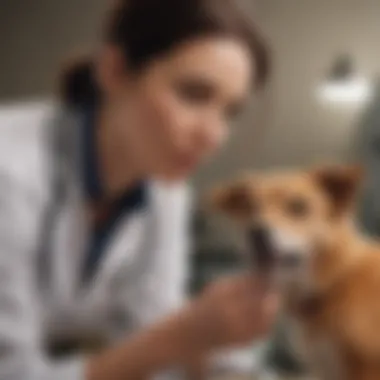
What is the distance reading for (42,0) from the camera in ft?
3.81

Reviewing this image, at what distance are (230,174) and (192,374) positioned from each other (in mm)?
270

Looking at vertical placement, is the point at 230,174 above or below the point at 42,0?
below

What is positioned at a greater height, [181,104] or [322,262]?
[181,104]

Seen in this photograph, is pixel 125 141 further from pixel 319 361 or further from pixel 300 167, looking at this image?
pixel 319 361

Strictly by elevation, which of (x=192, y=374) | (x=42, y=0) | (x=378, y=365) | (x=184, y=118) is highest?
(x=42, y=0)

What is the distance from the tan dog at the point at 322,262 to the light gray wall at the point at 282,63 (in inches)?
1.6

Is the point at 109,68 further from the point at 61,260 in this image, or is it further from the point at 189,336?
the point at 189,336

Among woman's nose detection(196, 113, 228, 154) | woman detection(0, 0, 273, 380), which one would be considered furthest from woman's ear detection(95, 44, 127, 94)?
woman's nose detection(196, 113, 228, 154)

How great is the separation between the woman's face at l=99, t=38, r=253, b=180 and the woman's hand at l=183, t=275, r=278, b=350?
166 mm

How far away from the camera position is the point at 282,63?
1118mm

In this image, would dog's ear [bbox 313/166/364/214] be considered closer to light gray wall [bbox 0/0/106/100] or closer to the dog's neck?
the dog's neck

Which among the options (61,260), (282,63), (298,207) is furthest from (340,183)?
(61,260)

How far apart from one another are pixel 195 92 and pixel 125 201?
177 millimetres

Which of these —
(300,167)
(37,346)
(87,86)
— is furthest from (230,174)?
(37,346)
